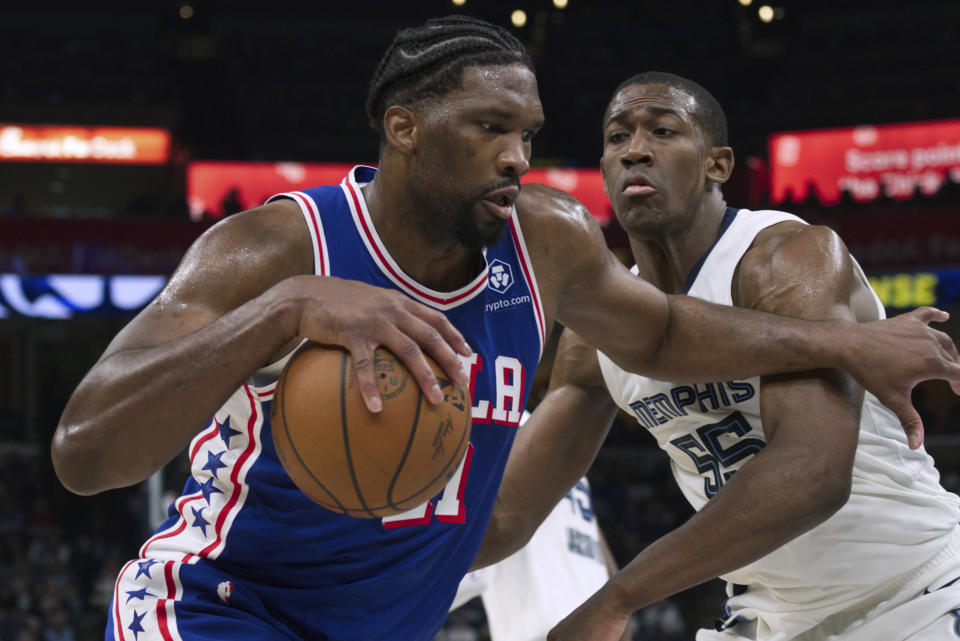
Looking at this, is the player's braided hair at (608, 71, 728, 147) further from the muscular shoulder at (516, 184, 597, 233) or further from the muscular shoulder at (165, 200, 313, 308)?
the muscular shoulder at (165, 200, 313, 308)

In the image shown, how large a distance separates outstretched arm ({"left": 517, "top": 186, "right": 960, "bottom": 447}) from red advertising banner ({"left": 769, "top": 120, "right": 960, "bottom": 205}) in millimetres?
13210

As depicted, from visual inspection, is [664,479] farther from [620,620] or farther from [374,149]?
[620,620]

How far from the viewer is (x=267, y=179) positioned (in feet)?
51.7

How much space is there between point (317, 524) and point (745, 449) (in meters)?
1.20

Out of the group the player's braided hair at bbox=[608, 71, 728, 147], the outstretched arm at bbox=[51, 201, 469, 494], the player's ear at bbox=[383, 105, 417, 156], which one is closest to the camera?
the outstretched arm at bbox=[51, 201, 469, 494]

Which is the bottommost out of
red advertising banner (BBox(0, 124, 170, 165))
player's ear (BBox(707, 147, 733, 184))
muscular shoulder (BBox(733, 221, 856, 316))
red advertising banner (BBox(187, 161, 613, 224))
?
muscular shoulder (BBox(733, 221, 856, 316))

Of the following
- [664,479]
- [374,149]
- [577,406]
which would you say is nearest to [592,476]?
[664,479]

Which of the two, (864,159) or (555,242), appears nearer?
(555,242)

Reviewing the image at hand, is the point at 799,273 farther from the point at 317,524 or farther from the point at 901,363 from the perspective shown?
the point at 317,524

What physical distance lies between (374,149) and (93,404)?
16.1 metres

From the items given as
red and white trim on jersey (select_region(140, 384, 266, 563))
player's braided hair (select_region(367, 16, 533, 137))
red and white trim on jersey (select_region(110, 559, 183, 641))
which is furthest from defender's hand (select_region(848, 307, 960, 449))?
red and white trim on jersey (select_region(110, 559, 183, 641))

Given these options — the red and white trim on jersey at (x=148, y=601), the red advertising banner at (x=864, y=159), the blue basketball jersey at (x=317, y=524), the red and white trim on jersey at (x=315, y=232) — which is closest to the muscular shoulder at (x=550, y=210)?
the blue basketball jersey at (x=317, y=524)

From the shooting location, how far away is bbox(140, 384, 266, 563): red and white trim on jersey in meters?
2.39

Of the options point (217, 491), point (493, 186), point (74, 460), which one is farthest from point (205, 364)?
point (493, 186)
